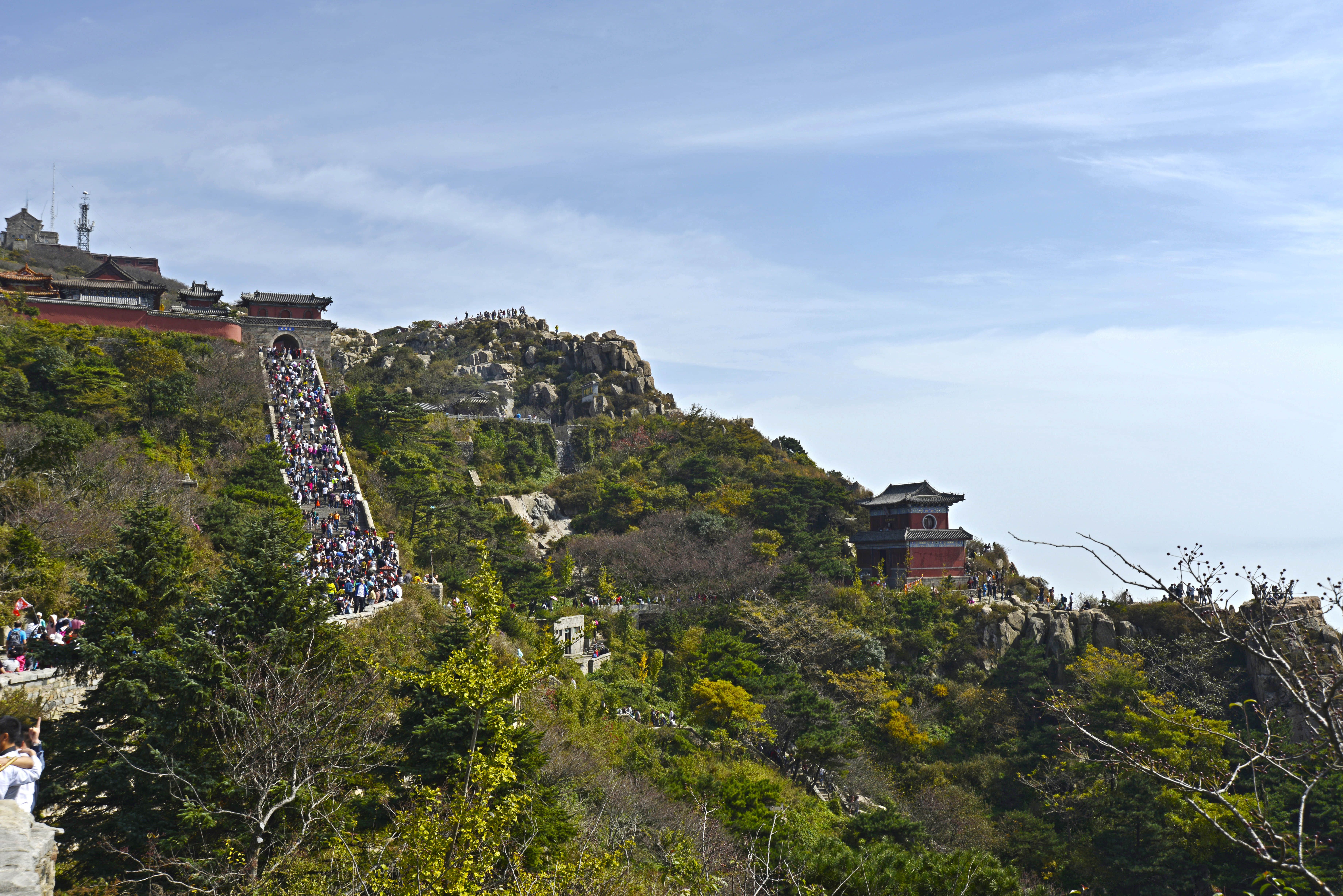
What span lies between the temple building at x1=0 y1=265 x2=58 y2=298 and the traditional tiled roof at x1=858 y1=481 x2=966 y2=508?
43.0 meters

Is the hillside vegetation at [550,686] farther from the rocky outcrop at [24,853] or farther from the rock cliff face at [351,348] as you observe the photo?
the rock cliff face at [351,348]

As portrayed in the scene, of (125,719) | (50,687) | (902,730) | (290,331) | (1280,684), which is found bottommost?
(902,730)

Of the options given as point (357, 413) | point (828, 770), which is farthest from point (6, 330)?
point (828, 770)

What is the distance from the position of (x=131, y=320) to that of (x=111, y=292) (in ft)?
6.78

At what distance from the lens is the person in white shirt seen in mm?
8102

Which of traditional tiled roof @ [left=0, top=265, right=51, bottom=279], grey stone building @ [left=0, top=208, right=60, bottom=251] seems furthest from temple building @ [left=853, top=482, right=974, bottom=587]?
grey stone building @ [left=0, top=208, right=60, bottom=251]

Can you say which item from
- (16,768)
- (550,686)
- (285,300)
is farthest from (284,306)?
(16,768)

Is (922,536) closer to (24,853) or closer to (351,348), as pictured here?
(24,853)

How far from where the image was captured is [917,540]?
150 feet

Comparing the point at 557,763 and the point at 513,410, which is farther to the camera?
the point at 513,410

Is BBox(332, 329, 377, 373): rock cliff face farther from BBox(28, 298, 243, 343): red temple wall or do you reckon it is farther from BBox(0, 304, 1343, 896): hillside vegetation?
BBox(0, 304, 1343, 896): hillside vegetation

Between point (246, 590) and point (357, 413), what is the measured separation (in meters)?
31.9

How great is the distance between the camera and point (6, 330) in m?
38.9

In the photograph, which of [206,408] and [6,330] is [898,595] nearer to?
[206,408]
